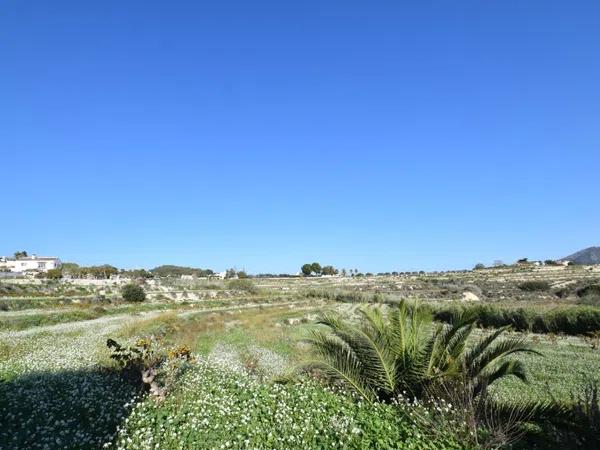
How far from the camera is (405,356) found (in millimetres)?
8836

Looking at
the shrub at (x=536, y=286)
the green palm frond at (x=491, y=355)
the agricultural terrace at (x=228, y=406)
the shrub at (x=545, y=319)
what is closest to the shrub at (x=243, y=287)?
the shrub at (x=536, y=286)

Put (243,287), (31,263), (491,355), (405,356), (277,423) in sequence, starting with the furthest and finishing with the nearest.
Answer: (31,263), (243,287), (405,356), (491,355), (277,423)

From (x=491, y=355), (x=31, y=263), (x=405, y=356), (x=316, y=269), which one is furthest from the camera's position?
(x=316, y=269)

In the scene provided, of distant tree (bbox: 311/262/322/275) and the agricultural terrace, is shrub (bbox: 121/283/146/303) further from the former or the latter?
distant tree (bbox: 311/262/322/275)

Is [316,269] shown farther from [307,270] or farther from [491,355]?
[491,355]

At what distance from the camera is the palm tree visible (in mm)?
8281

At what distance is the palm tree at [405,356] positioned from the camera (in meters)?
8.28

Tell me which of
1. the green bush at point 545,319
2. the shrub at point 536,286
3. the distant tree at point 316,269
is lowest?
the green bush at point 545,319

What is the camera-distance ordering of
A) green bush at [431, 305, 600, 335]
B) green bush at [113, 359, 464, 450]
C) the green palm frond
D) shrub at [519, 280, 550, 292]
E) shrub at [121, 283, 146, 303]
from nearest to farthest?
1. green bush at [113, 359, 464, 450]
2. the green palm frond
3. green bush at [431, 305, 600, 335]
4. shrub at [519, 280, 550, 292]
5. shrub at [121, 283, 146, 303]

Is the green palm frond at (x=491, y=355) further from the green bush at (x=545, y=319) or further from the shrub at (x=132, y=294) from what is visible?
the shrub at (x=132, y=294)

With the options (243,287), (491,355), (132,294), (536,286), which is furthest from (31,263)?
(491,355)

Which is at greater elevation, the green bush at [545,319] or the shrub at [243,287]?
the shrub at [243,287]

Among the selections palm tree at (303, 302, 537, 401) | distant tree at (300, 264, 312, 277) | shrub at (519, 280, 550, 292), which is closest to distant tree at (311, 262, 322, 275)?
distant tree at (300, 264, 312, 277)

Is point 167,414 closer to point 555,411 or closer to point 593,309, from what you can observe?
point 555,411
